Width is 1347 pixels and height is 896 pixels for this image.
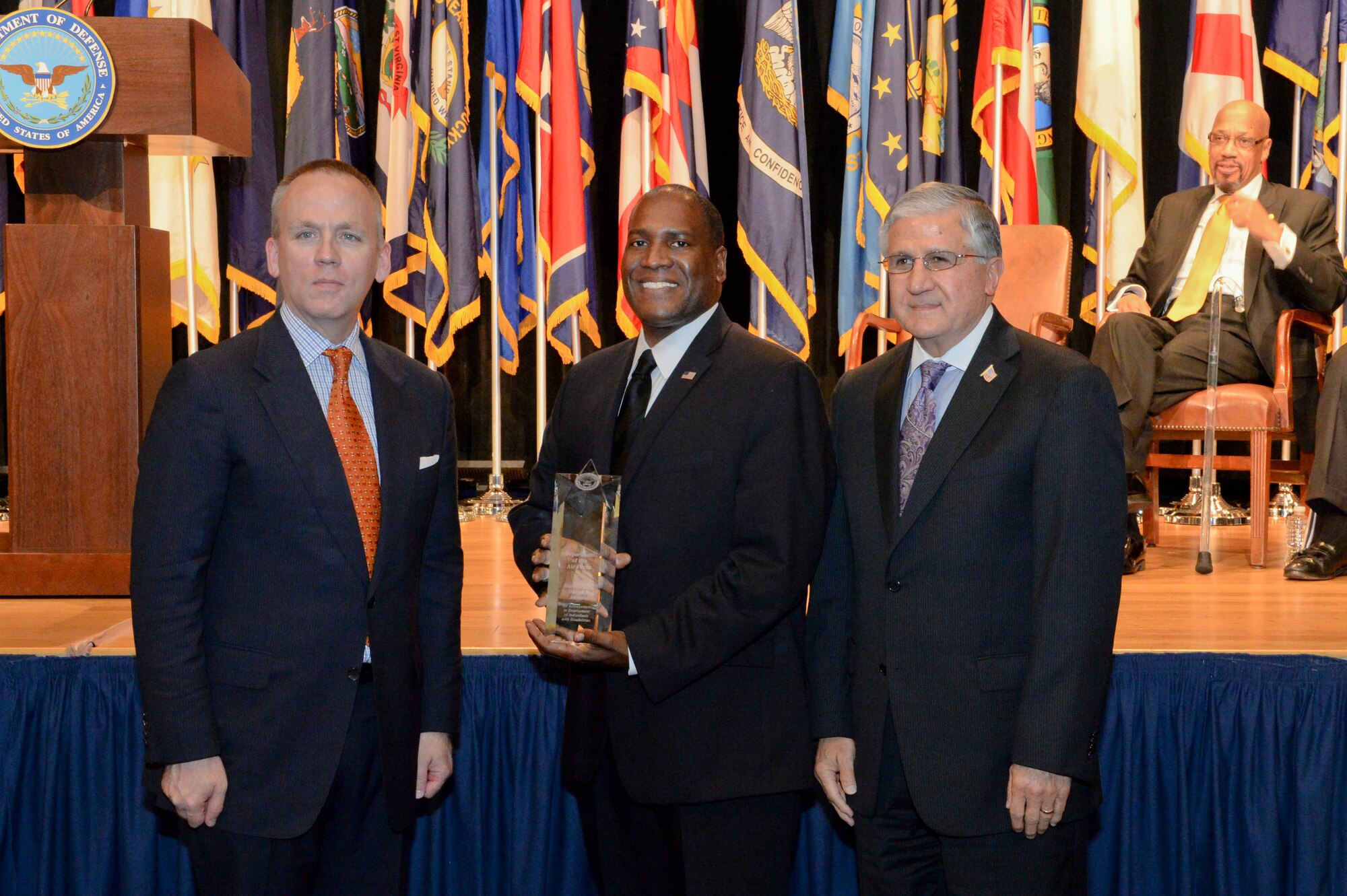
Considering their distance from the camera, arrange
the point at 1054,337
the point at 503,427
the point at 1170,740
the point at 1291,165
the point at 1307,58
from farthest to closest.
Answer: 1. the point at 503,427
2. the point at 1291,165
3. the point at 1307,58
4. the point at 1054,337
5. the point at 1170,740

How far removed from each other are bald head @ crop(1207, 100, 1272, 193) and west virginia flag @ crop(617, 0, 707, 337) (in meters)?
2.30

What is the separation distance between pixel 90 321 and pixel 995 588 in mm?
2397

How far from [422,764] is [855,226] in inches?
176

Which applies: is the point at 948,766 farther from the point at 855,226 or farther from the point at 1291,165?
the point at 1291,165

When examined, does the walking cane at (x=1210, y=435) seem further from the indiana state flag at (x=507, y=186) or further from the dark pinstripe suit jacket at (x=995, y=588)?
the indiana state flag at (x=507, y=186)

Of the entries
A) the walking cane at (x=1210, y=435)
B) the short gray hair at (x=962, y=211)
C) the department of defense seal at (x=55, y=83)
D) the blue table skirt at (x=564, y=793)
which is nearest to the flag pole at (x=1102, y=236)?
the walking cane at (x=1210, y=435)

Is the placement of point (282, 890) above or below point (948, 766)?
below

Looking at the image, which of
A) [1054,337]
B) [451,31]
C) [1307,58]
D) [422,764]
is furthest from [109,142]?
[1307,58]

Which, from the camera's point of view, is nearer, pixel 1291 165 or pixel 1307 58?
pixel 1307 58

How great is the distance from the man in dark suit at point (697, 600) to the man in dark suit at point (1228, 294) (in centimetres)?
272

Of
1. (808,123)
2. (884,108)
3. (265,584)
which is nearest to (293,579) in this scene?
(265,584)

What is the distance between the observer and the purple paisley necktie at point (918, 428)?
6.29ft

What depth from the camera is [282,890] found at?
1801 mm

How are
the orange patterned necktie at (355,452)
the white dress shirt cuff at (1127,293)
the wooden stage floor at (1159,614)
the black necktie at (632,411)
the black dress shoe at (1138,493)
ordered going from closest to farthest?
the orange patterned necktie at (355,452) → the black necktie at (632,411) → the wooden stage floor at (1159,614) → the black dress shoe at (1138,493) → the white dress shirt cuff at (1127,293)
